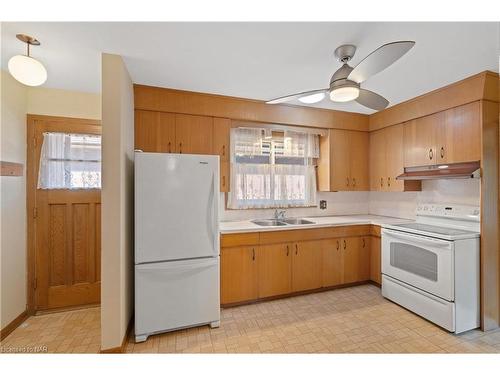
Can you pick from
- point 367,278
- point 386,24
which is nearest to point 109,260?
point 386,24

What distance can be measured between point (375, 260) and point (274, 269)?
1.41 m

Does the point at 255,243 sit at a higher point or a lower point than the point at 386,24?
lower

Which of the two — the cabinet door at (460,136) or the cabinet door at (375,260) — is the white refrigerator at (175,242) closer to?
the cabinet door at (375,260)

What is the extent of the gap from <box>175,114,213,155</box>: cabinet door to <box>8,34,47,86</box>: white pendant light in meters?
1.20

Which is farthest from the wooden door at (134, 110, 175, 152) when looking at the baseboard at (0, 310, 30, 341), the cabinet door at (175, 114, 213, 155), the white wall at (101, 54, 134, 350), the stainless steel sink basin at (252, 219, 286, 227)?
the baseboard at (0, 310, 30, 341)

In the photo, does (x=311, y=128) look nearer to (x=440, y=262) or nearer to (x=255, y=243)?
(x=255, y=243)

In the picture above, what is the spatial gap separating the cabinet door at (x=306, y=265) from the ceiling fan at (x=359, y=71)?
1697 millimetres

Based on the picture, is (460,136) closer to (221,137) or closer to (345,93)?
(345,93)

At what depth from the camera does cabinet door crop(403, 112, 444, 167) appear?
2680 millimetres

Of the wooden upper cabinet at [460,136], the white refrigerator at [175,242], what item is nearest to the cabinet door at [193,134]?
the white refrigerator at [175,242]

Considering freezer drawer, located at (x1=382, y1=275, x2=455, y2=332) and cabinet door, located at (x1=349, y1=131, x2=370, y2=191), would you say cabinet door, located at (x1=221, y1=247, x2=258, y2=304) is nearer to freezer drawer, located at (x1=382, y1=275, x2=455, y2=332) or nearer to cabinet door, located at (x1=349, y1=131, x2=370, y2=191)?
freezer drawer, located at (x1=382, y1=275, x2=455, y2=332)
